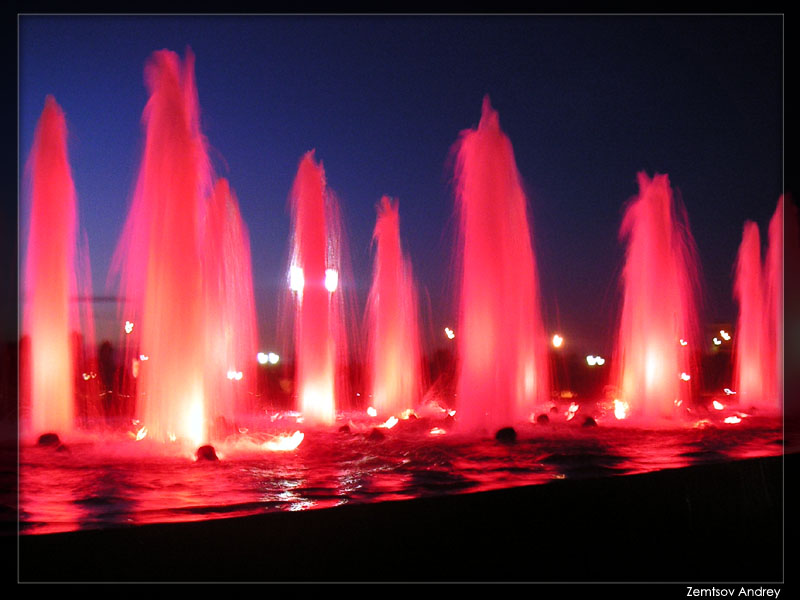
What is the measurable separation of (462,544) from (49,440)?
9.20 m

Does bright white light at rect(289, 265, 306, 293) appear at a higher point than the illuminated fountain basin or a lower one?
higher

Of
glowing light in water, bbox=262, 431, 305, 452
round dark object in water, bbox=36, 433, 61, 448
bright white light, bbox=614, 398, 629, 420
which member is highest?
round dark object in water, bbox=36, 433, 61, 448

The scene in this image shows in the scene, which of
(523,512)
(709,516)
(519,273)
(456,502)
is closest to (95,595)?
(456,502)

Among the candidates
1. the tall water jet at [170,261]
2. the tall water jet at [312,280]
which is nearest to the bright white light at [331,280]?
the tall water jet at [312,280]

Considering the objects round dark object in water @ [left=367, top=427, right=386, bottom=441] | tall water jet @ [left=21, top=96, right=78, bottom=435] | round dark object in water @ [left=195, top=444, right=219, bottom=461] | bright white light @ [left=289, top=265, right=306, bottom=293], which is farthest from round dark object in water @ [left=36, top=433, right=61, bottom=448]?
bright white light @ [left=289, top=265, right=306, bottom=293]

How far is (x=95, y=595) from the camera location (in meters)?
5.69

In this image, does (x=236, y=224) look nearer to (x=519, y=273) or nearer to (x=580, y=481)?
(x=519, y=273)

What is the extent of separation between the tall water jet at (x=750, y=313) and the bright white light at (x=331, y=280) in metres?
13.9

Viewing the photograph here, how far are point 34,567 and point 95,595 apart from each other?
62cm

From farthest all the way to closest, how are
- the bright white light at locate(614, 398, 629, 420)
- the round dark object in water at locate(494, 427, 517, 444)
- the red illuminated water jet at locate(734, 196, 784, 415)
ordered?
the red illuminated water jet at locate(734, 196, 784, 415), the bright white light at locate(614, 398, 629, 420), the round dark object in water at locate(494, 427, 517, 444)

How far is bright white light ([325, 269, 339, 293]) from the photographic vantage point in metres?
18.8

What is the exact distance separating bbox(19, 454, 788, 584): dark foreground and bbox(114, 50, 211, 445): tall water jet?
664cm

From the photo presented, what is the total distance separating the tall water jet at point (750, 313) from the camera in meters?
24.8

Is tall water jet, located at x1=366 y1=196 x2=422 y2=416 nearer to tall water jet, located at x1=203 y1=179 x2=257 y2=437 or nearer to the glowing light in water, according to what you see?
tall water jet, located at x1=203 y1=179 x2=257 y2=437
